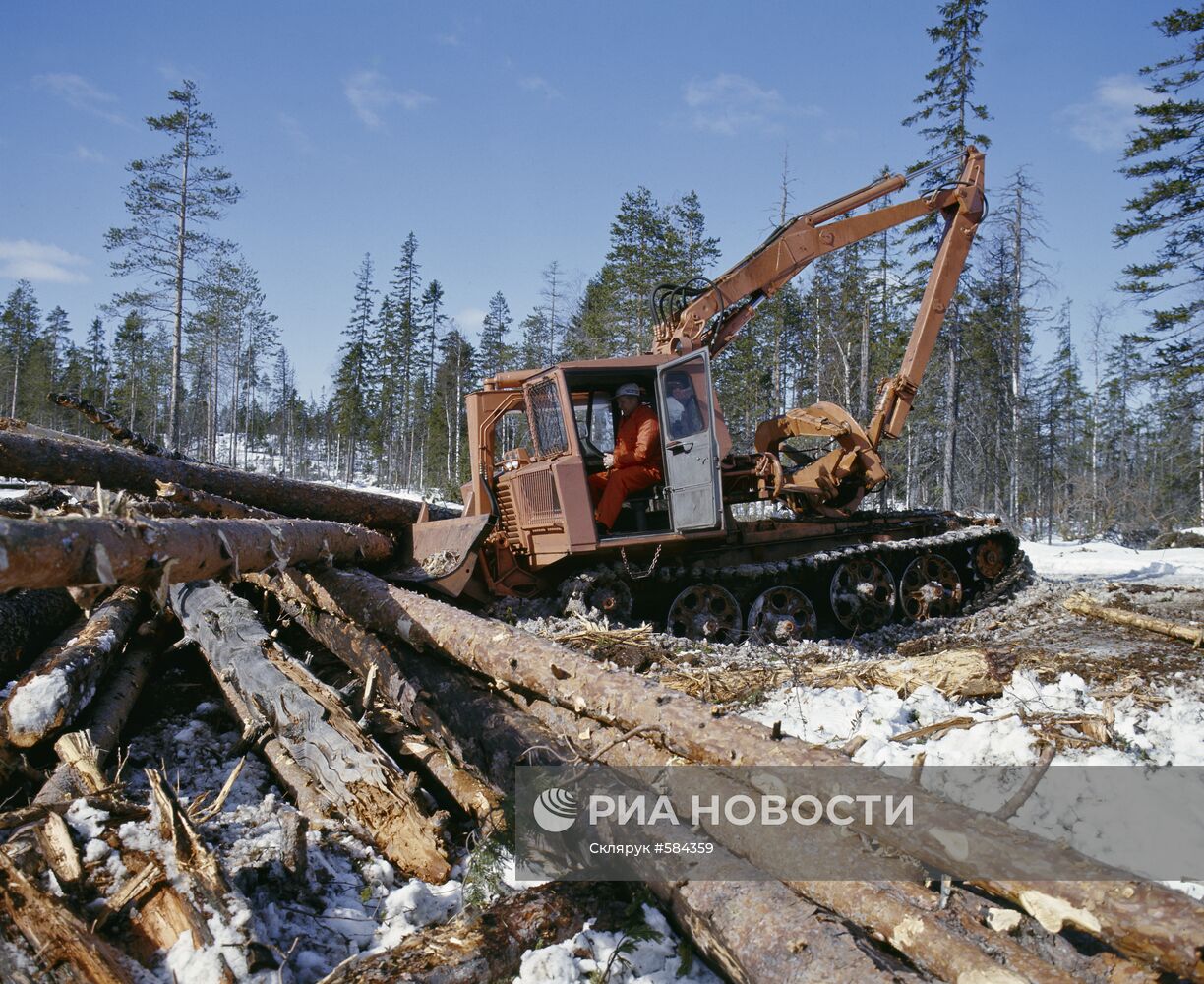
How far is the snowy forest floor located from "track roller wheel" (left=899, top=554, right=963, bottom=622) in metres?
0.99

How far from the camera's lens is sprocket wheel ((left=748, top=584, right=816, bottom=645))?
8.52 m

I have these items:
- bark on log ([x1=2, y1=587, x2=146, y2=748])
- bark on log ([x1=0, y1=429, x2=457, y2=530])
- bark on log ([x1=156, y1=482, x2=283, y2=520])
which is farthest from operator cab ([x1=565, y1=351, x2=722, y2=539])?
bark on log ([x1=2, y1=587, x2=146, y2=748])

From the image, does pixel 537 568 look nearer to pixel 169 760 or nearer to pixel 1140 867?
pixel 169 760

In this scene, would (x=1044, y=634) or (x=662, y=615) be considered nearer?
(x=1044, y=634)

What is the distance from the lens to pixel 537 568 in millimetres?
7996

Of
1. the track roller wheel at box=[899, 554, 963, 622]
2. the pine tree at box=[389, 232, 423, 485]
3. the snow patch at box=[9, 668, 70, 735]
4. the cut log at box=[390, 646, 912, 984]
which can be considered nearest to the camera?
the cut log at box=[390, 646, 912, 984]

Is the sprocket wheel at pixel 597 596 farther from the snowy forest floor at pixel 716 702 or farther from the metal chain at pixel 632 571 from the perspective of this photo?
the snowy forest floor at pixel 716 702

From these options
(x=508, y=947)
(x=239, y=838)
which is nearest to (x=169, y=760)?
(x=239, y=838)

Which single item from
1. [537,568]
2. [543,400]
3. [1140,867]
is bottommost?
[1140,867]

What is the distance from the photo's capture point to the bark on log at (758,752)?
2.10m

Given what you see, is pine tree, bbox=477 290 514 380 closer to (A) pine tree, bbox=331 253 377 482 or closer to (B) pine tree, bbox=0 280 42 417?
(A) pine tree, bbox=331 253 377 482

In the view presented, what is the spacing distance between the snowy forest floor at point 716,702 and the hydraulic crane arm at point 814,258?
13.1ft

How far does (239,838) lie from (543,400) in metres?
5.42

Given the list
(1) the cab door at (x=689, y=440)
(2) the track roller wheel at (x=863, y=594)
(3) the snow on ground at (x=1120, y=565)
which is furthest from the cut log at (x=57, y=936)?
(3) the snow on ground at (x=1120, y=565)
